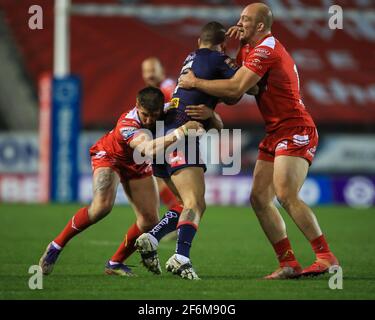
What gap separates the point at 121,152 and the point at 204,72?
1.05 m

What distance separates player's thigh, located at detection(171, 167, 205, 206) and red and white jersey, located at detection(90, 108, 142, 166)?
0.57 m

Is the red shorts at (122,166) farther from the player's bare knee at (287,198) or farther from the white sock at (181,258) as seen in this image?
the player's bare knee at (287,198)

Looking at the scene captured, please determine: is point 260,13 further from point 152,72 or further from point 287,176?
point 152,72

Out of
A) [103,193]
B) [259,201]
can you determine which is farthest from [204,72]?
[103,193]

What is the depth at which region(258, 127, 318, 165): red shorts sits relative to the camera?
25.8 feet

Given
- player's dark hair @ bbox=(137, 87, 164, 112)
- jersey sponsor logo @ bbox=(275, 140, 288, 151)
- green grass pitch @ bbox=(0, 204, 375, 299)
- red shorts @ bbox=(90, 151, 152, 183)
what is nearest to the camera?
green grass pitch @ bbox=(0, 204, 375, 299)

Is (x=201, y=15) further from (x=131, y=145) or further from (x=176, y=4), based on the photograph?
(x=131, y=145)

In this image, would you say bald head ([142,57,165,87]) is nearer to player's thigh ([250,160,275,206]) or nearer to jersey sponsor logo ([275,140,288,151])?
player's thigh ([250,160,275,206])

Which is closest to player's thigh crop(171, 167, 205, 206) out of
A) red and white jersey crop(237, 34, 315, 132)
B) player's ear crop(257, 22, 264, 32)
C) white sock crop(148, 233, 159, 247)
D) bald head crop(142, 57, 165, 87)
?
white sock crop(148, 233, 159, 247)

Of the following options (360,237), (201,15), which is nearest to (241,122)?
(201,15)

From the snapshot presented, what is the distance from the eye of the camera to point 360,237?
12883 millimetres

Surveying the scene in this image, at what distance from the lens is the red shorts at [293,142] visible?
25.8 ft

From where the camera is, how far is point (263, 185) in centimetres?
807
